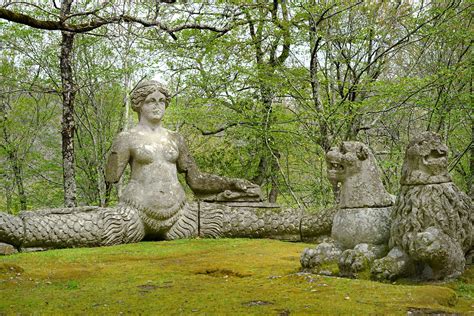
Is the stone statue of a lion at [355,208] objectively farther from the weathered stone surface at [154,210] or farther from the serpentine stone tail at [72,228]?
the serpentine stone tail at [72,228]

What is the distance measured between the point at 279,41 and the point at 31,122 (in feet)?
A: 32.4

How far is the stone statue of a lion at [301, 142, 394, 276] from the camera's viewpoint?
5.32m

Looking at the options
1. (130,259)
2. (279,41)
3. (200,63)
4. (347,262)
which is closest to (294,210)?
(130,259)

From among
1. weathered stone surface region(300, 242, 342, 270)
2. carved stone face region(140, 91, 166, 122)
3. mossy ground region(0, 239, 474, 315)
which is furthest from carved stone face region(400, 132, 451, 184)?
carved stone face region(140, 91, 166, 122)

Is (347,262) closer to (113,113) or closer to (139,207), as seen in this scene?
(139,207)

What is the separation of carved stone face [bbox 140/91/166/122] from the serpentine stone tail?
169cm

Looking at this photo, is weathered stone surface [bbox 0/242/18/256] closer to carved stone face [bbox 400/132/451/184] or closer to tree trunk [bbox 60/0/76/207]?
tree trunk [bbox 60/0/76/207]

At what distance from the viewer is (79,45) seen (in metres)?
16.0

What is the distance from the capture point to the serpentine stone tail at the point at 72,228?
7.49 metres

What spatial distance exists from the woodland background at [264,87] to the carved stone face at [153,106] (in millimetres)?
1010

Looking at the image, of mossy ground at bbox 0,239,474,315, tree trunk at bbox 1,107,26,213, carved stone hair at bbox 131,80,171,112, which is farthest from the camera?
tree trunk at bbox 1,107,26,213

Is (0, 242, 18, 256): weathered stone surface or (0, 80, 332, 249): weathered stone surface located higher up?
(0, 80, 332, 249): weathered stone surface

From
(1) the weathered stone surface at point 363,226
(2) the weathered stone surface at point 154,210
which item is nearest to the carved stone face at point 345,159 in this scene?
(1) the weathered stone surface at point 363,226

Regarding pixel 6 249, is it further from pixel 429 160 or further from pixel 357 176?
pixel 429 160
